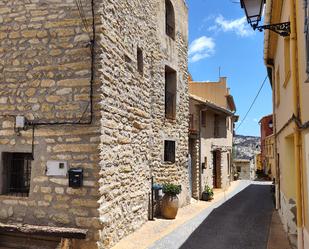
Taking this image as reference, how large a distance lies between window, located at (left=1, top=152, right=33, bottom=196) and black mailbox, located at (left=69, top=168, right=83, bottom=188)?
3.47ft

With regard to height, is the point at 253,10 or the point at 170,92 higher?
the point at 170,92

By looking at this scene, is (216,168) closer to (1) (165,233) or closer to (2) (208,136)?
(2) (208,136)


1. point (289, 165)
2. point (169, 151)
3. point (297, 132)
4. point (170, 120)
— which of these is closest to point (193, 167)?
point (169, 151)

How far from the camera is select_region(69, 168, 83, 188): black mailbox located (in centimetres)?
589

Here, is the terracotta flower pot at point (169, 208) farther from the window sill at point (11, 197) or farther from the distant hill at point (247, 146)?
the distant hill at point (247, 146)

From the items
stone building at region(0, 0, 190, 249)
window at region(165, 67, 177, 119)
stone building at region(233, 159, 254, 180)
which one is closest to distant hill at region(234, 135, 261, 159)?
stone building at region(233, 159, 254, 180)

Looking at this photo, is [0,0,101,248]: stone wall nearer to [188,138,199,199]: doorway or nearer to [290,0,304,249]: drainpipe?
[290,0,304,249]: drainpipe

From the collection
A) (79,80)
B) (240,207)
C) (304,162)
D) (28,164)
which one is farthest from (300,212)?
(240,207)

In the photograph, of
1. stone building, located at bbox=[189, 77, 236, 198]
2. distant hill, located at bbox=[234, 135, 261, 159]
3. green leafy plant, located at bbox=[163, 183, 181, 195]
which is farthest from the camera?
distant hill, located at bbox=[234, 135, 261, 159]

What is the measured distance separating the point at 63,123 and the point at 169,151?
5.15 meters

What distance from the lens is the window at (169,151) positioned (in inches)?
412

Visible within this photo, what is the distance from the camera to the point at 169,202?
29.9 feet

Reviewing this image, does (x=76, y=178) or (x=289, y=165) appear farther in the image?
(x=289, y=165)

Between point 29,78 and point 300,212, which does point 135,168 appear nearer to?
point 29,78
